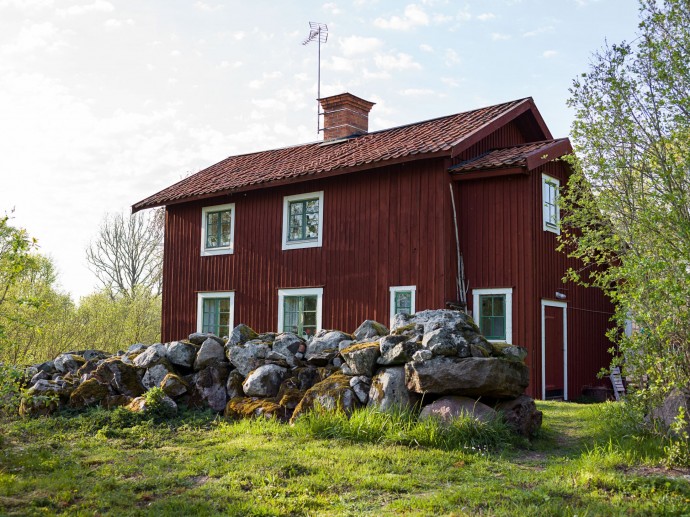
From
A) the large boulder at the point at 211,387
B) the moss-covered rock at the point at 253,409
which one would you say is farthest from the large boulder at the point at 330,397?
the large boulder at the point at 211,387

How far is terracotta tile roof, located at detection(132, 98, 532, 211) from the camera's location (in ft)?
50.2

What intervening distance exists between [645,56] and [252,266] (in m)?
11.6

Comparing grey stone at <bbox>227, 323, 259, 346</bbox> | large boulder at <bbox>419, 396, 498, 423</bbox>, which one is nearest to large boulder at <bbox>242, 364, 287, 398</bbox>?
grey stone at <bbox>227, 323, 259, 346</bbox>

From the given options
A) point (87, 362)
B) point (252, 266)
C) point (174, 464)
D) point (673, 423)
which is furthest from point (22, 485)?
point (252, 266)

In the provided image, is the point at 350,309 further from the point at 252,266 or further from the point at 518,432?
the point at 518,432

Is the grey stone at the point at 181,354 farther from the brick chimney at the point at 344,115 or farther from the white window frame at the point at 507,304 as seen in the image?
the brick chimney at the point at 344,115

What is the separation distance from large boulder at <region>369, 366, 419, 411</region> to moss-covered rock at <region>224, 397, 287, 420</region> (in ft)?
4.53

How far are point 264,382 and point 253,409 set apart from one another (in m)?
0.51

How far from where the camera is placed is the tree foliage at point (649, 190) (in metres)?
7.27

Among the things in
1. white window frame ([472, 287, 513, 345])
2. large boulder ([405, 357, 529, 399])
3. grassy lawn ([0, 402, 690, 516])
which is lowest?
grassy lawn ([0, 402, 690, 516])

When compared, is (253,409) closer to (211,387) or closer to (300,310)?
(211,387)

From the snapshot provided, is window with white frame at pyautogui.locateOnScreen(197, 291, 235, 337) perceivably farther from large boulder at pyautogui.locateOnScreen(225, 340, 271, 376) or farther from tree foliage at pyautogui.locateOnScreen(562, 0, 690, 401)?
tree foliage at pyautogui.locateOnScreen(562, 0, 690, 401)

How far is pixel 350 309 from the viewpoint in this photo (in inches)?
628

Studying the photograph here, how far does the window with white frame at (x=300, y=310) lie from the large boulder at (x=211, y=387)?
18.1 ft
